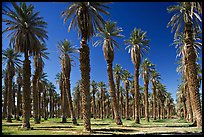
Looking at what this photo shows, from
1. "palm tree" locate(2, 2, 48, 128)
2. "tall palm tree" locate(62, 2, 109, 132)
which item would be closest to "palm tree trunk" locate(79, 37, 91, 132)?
"tall palm tree" locate(62, 2, 109, 132)

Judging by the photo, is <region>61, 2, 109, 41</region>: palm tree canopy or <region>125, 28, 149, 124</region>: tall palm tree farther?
<region>125, 28, 149, 124</region>: tall palm tree

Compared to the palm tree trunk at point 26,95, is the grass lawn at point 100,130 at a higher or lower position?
lower

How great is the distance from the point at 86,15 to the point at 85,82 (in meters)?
6.66

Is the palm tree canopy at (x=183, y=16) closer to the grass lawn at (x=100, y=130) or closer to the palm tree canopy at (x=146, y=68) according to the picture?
the grass lawn at (x=100, y=130)

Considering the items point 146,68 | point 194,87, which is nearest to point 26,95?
point 194,87

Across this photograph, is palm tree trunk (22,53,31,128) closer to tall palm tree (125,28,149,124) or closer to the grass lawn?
the grass lawn

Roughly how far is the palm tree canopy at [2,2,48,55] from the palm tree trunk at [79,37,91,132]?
7.26m

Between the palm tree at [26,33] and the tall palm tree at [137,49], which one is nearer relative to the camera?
the palm tree at [26,33]

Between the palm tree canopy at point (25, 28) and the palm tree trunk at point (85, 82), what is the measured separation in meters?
7.26

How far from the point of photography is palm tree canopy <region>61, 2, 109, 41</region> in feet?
79.4

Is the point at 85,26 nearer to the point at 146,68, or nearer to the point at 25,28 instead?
the point at 25,28

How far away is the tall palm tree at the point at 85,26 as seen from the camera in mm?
22734

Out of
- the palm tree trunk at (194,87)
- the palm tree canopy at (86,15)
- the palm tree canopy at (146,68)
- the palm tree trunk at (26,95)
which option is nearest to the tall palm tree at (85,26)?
the palm tree canopy at (86,15)

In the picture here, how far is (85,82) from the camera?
22.8m
